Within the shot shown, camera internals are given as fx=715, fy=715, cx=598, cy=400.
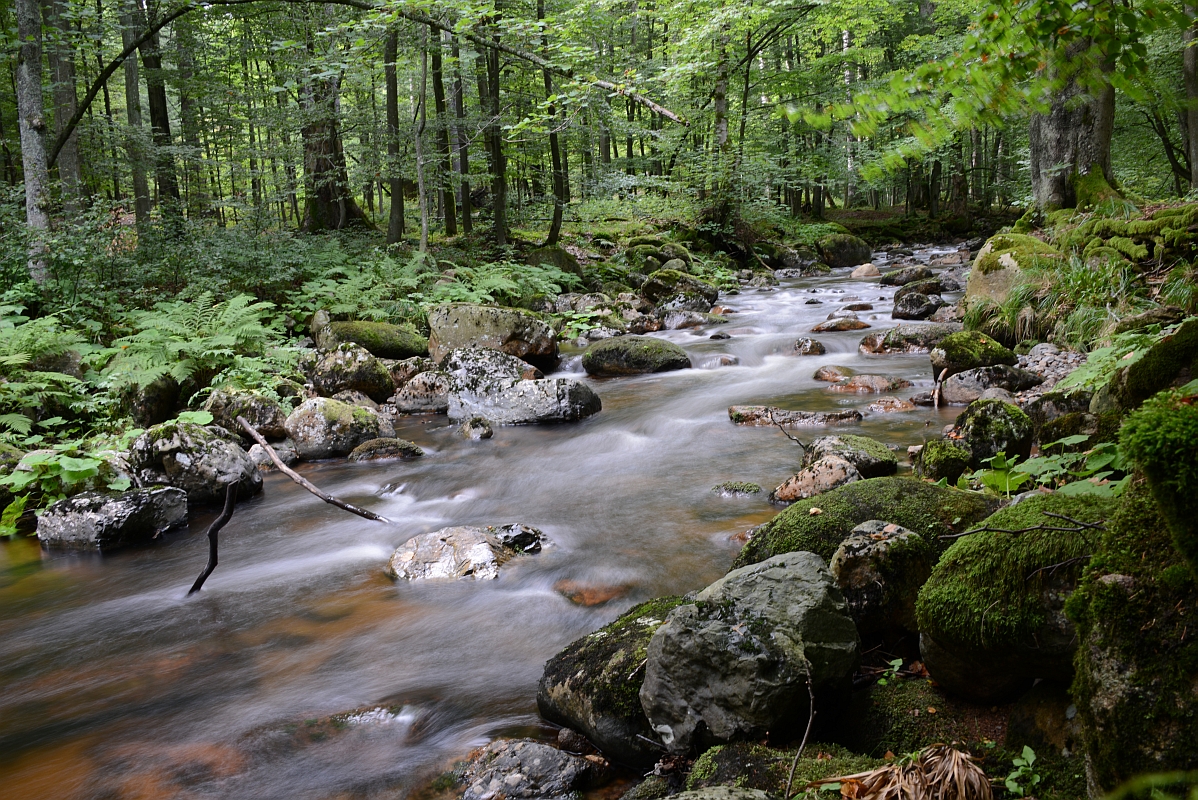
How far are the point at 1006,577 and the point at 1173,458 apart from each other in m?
1.16

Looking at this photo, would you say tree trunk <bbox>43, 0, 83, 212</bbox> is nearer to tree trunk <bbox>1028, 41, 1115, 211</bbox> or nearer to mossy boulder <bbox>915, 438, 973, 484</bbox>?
mossy boulder <bbox>915, 438, 973, 484</bbox>

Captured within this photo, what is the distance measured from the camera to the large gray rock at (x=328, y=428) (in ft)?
27.4

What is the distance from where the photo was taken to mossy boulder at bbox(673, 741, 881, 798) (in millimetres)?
2281

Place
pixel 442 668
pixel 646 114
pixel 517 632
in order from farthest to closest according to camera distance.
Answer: pixel 646 114 → pixel 517 632 → pixel 442 668

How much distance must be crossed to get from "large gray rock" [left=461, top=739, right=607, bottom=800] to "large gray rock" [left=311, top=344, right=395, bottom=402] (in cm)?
774

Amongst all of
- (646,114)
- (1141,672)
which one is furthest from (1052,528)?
(646,114)

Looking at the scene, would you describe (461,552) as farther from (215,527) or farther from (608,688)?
(608,688)

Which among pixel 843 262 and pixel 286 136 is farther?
pixel 843 262

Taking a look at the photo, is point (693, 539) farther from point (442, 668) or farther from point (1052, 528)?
point (1052, 528)

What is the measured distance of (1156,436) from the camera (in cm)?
133

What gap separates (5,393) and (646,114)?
1212 inches

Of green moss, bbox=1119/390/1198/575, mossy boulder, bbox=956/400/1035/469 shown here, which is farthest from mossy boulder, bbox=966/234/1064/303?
green moss, bbox=1119/390/1198/575

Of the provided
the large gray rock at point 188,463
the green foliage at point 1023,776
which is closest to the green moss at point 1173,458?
the green foliage at point 1023,776

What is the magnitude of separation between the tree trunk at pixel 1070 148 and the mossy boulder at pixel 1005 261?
135 cm
